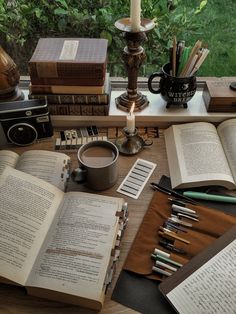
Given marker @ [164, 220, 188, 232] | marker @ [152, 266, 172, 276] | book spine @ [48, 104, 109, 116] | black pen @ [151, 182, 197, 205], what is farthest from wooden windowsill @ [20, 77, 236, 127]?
marker @ [152, 266, 172, 276]

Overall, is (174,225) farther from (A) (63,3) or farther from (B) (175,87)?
(A) (63,3)

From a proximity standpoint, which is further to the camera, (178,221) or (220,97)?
(220,97)

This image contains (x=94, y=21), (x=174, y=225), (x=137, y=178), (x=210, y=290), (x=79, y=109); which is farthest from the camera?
(x=94, y=21)

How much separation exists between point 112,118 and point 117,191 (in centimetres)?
25

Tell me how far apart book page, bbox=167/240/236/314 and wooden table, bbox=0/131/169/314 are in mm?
97

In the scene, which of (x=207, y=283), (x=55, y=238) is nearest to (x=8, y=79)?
(x=55, y=238)

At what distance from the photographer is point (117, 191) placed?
81cm

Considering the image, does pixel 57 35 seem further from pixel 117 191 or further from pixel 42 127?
pixel 117 191

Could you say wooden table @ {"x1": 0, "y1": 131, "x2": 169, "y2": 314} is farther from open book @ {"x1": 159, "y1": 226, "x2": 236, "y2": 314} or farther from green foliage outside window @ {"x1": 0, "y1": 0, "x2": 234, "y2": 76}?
green foliage outside window @ {"x1": 0, "y1": 0, "x2": 234, "y2": 76}

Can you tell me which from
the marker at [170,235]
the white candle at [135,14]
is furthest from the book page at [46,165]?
the white candle at [135,14]

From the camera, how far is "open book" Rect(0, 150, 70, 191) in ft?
2.61

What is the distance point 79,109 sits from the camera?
946mm

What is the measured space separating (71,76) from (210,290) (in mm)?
603

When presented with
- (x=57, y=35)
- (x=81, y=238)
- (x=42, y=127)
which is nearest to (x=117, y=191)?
(x=81, y=238)
